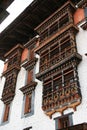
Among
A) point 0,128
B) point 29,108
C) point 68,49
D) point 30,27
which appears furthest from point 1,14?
point 30,27

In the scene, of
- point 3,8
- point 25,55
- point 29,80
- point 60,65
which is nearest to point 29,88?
point 29,80

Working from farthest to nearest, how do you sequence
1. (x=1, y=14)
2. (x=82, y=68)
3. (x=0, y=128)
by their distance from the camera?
(x=0, y=128) → (x=82, y=68) → (x=1, y=14)

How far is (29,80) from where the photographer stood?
15.4m

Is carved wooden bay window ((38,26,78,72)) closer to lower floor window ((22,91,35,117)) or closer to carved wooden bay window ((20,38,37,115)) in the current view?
carved wooden bay window ((20,38,37,115))

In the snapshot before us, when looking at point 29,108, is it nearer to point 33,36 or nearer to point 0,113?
point 0,113

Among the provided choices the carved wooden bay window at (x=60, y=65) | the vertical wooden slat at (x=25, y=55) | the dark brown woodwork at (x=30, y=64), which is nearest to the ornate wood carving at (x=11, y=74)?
the vertical wooden slat at (x=25, y=55)

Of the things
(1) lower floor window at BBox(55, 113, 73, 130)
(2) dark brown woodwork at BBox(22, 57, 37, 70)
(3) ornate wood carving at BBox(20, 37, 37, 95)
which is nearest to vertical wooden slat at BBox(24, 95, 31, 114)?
(3) ornate wood carving at BBox(20, 37, 37, 95)

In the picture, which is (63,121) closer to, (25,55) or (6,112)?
(6,112)

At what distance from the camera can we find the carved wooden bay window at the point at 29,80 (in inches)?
531

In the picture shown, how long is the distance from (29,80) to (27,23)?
600cm

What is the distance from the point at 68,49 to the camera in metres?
12.1

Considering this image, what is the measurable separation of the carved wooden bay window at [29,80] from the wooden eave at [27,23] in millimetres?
1875

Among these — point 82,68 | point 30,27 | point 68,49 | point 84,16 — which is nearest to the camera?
point 82,68

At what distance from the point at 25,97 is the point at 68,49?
519 cm
